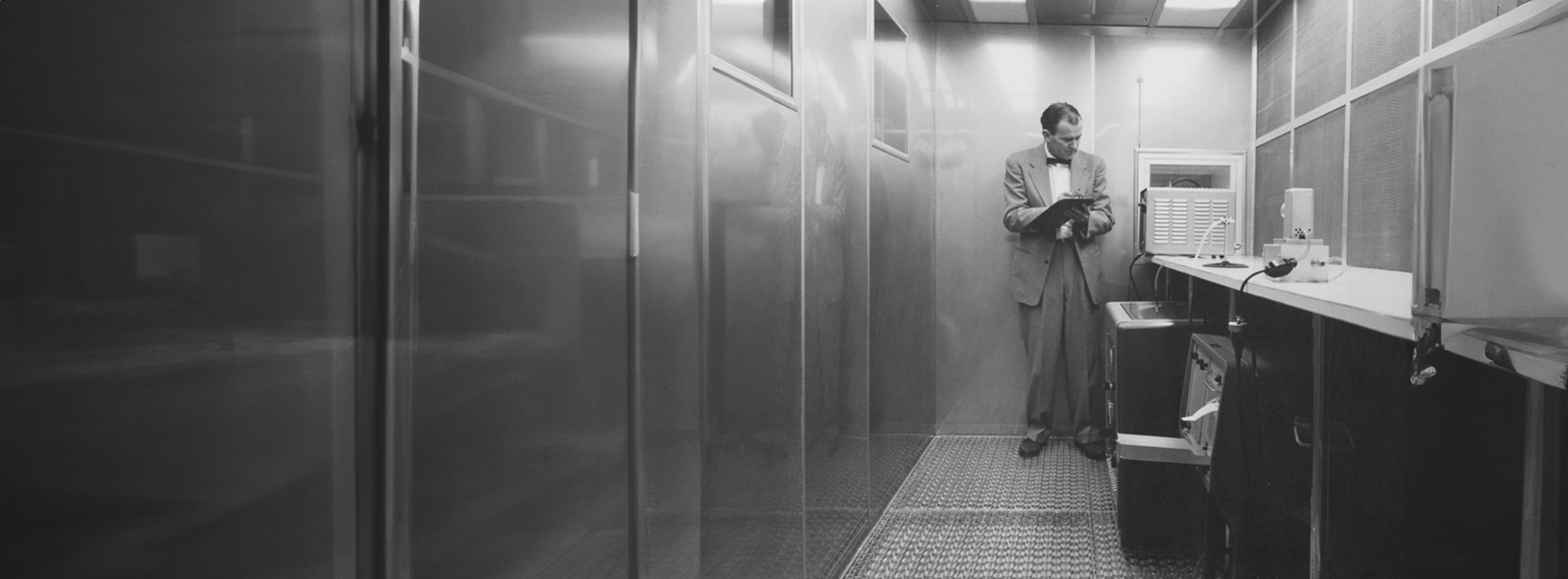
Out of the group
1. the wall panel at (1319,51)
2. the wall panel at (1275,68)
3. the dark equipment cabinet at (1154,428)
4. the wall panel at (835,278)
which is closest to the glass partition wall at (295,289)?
the wall panel at (835,278)

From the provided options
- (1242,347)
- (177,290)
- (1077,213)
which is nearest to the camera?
(177,290)

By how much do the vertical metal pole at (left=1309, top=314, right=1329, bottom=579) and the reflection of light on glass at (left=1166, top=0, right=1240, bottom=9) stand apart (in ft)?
11.4

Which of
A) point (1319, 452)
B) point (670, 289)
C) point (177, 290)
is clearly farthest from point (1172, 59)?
point (177, 290)

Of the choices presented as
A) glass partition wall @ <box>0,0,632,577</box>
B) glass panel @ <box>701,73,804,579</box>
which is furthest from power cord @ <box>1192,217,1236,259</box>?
glass partition wall @ <box>0,0,632,577</box>

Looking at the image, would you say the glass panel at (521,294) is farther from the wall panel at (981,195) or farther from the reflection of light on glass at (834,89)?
the wall panel at (981,195)

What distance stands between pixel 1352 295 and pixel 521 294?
4.76 ft

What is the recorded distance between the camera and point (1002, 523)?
379 cm

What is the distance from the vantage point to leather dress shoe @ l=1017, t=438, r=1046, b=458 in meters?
4.79

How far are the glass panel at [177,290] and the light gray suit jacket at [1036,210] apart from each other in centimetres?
426

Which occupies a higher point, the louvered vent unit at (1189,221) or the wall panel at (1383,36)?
the wall panel at (1383,36)

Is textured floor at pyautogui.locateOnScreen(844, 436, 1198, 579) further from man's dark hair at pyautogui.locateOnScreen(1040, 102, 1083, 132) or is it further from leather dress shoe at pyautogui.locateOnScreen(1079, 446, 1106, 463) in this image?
man's dark hair at pyautogui.locateOnScreen(1040, 102, 1083, 132)

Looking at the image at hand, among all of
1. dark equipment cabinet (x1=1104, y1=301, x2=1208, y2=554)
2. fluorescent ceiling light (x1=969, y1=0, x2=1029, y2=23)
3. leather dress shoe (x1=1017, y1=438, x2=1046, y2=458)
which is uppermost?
fluorescent ceiling light (x1=969, y1=0, x2=1029, y2=23)

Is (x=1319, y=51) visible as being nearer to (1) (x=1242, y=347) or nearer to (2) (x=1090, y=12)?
(2) (x=1090, y=12)

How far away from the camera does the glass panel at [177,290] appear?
63cm
